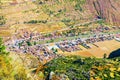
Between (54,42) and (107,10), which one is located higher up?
(107,10)

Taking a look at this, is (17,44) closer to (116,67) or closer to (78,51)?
(78,51)

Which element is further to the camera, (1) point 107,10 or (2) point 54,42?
(1) point 107,10

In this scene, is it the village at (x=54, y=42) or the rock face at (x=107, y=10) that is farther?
the rock face at (x=107, y=10)

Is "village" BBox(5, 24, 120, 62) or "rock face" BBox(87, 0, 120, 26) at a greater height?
"rock face" BBox(87, 0, 120, 26)

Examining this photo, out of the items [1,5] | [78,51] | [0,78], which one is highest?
[0,78]

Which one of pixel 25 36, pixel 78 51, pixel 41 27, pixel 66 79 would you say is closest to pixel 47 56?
pixel 78 51

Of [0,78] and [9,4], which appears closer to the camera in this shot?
[0,78]

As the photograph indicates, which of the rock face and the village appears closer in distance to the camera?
the village

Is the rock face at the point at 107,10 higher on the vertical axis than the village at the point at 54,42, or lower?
higher
